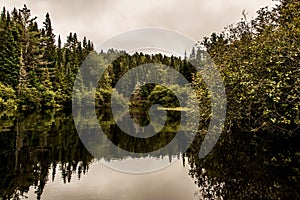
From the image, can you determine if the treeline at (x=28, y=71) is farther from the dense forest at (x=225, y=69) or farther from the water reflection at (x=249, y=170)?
the water reflection at (x=249, y=170)

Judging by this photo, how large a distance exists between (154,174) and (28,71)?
41453 millimetres

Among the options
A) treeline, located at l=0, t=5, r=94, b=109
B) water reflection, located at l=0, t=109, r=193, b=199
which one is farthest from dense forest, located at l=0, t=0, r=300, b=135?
water reflection, located at l=0, t=109, r=193, b=199

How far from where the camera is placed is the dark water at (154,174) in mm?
7004

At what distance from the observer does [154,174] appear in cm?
912

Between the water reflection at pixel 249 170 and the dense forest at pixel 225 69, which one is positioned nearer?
the water reflection at pixel 249 170

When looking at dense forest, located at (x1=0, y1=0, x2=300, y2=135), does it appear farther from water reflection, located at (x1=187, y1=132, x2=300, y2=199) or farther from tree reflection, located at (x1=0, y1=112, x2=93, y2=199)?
tree reflection, located at (x1=0, y1=112, x2=93, y2=199)

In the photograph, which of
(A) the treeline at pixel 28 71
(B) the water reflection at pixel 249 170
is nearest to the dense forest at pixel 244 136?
(B) the water reflection at pixel 249 170

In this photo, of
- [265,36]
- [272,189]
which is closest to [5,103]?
[265,36]

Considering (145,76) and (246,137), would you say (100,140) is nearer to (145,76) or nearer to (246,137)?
(246,137)

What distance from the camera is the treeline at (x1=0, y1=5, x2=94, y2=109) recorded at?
38812 millimetres

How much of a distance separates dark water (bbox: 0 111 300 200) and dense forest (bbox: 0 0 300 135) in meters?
1.52

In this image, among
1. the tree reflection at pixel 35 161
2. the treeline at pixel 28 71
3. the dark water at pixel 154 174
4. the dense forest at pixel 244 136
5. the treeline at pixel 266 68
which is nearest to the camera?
the dark water at pixel 154 174

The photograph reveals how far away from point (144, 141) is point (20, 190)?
880 centimetres

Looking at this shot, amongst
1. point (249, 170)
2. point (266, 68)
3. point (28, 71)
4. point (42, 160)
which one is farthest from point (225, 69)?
point (28, 71)
